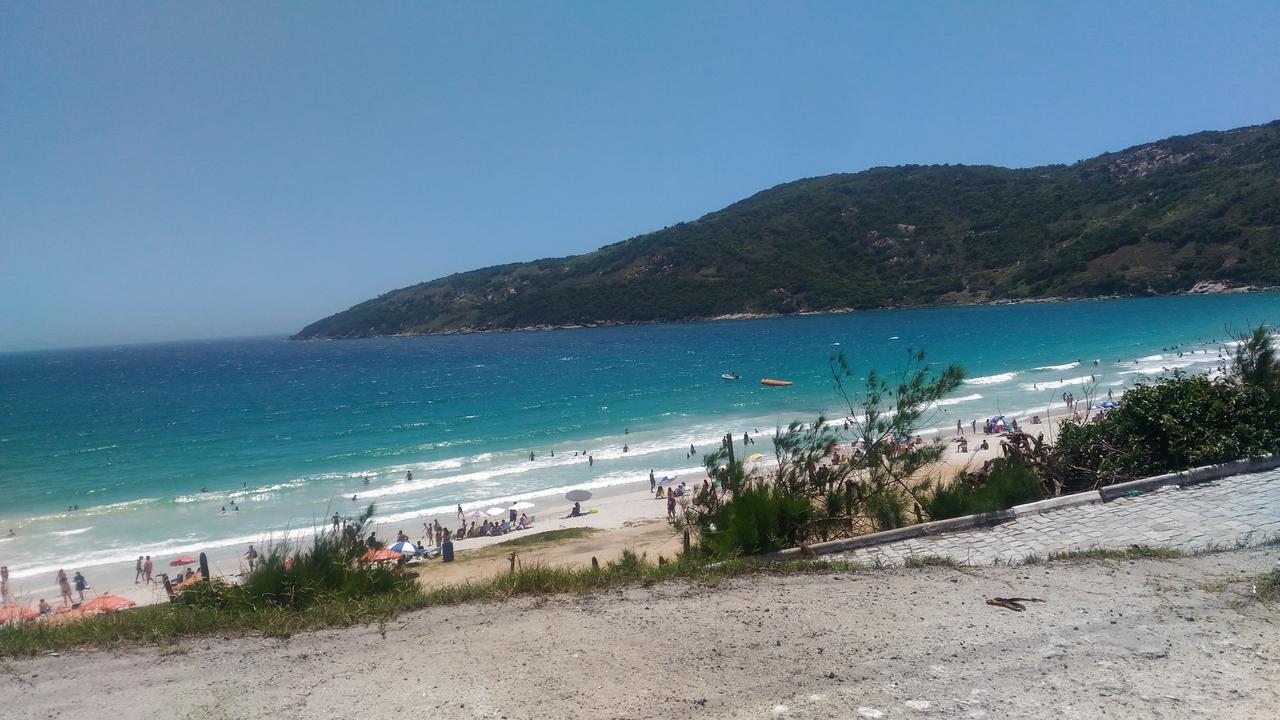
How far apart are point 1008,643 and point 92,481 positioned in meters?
35.2

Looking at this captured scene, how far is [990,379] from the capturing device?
1708 inches

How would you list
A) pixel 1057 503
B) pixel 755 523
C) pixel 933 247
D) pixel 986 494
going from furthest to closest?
1. pixel 933 247
2. pixel 986 494
3. pixel 1057 503
4. pixel 755 523

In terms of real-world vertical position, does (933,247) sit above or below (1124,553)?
above

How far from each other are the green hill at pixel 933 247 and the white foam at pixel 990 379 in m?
60.5

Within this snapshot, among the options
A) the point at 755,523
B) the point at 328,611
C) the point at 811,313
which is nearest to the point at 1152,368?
the point at 755,523

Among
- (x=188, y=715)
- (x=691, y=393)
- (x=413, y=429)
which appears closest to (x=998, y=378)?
(x=691, y=393)

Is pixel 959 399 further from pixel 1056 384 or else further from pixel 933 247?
pixel 933 247

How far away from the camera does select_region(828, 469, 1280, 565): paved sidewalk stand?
7105 millimetres

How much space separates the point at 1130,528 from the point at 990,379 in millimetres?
39215

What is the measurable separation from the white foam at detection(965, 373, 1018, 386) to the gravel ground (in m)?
38.9

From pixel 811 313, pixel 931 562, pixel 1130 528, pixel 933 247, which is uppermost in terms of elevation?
pixel 933 247

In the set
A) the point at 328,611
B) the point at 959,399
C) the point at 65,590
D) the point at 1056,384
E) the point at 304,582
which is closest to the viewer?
the point at 328,611

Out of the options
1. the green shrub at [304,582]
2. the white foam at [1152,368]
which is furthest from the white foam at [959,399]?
the green shrub at [304,582]

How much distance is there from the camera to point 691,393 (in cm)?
4594
